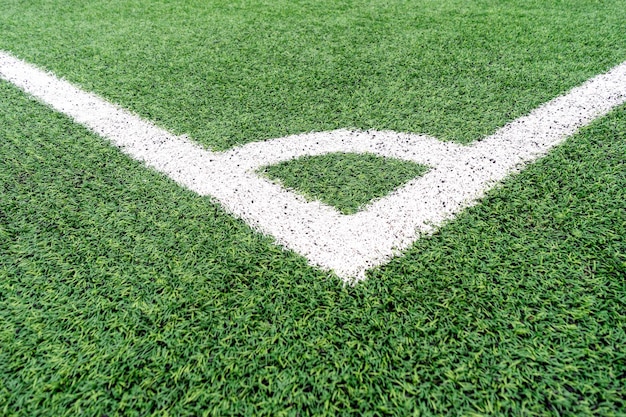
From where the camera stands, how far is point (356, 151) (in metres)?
2.03

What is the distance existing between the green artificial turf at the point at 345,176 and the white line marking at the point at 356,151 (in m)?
0.04

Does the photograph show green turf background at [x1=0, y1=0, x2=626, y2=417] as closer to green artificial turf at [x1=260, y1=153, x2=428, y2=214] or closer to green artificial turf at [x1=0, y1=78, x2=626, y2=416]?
green artificial turf at [x1=0, y1=78, x2=626, y2=416]

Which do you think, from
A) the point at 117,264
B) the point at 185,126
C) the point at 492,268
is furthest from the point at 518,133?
the point at 117,264

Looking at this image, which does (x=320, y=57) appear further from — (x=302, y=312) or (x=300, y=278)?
(x=302, y=312)

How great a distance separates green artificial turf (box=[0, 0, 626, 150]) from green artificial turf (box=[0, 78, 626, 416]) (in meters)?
0.61

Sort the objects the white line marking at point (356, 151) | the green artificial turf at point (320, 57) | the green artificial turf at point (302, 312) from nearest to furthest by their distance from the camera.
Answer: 1. the green artificial turf at point (302, 312)
2. the white line marking at point (356, 151)
3. the green artificial turf at point (320, 57)

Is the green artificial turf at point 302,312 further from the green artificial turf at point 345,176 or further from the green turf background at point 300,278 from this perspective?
the green artificial turf at point 345,176

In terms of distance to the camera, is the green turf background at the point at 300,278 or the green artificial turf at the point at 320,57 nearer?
the green turf background at the point at 300,278

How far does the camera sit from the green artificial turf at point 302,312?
1135 mm

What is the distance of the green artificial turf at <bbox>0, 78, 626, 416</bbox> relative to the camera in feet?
3.72

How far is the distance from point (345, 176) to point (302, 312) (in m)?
0.73

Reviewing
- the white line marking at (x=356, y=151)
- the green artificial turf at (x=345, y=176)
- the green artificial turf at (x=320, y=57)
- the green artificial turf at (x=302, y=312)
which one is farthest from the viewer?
the green artificial turf at (x=320, y=57)

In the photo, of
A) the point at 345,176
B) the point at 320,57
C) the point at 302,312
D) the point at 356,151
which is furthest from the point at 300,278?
the point at 320,57

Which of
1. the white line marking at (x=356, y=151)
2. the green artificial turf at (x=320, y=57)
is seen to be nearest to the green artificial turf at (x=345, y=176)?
the white line marking at (x=356, y=151)
